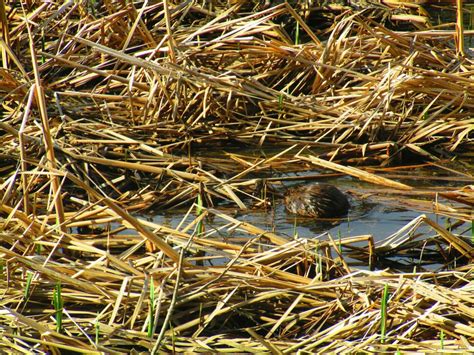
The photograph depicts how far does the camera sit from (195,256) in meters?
4.14

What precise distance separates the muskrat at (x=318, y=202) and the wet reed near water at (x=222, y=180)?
0.66 ft

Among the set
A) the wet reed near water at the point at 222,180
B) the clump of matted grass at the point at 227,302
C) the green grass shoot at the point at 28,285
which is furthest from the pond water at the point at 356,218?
the green grass shoot at the point at 28,285

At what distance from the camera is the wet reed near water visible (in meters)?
3.53

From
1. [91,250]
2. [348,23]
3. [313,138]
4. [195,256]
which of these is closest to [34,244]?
[91,250]

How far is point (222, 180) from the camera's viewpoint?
16.8ft

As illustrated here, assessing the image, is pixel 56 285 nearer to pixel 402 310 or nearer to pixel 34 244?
pixel 34 244

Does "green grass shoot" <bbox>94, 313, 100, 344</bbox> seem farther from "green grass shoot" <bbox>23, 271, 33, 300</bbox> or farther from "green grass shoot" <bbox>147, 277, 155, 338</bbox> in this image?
"green grass shoot" <bbox>23, 271, 33, 300</bbox>

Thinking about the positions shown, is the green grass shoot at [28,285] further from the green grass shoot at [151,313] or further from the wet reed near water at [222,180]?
the green grass shoot at [151,313]

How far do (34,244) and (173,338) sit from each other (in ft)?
3.12

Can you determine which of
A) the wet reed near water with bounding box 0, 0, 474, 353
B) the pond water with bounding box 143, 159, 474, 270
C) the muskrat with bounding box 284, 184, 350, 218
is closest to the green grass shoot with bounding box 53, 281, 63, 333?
the wet reed near water with bounding box 0, 0, 474, 353

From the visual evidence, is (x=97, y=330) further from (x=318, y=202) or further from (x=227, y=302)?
(x=318, y=202)

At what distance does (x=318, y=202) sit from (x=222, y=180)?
0.58 meters

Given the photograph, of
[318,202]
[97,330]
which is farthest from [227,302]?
[318,202]


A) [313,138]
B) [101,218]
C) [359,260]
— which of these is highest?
[101,218]
